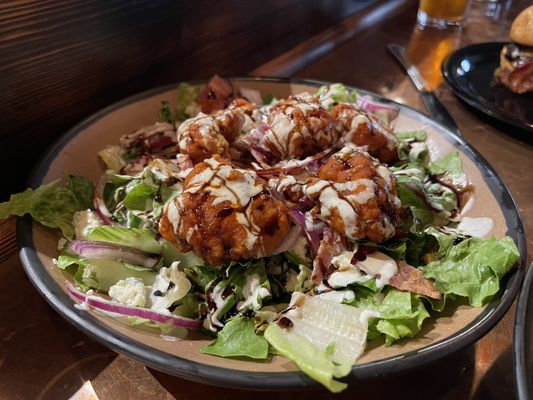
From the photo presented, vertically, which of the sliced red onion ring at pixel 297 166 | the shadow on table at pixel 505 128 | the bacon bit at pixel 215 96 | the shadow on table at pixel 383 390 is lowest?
the shadow on table at pixel 383 390

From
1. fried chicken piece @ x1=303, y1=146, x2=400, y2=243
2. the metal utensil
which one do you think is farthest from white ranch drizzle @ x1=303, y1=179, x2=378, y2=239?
the metal utensil

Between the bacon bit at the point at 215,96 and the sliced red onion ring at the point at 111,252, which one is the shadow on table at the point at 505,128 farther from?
the sliced red onion ring at the point at 111,252

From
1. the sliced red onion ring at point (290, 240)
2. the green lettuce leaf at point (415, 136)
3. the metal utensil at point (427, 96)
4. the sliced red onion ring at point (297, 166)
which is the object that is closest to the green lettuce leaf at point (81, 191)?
the sliced red onion ring at point (297, 166)

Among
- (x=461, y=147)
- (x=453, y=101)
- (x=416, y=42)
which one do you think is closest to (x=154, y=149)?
(x=461, y=147)

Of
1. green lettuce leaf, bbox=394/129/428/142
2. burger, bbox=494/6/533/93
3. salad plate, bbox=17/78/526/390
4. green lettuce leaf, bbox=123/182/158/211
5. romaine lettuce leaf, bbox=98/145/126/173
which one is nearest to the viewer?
salad plate, bbox=17/78/526/390

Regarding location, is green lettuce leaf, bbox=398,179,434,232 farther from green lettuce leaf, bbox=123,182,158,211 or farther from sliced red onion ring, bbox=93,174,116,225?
sliced red onion ring, bbox=93,174,116,225

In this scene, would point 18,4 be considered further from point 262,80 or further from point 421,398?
point 421,398
